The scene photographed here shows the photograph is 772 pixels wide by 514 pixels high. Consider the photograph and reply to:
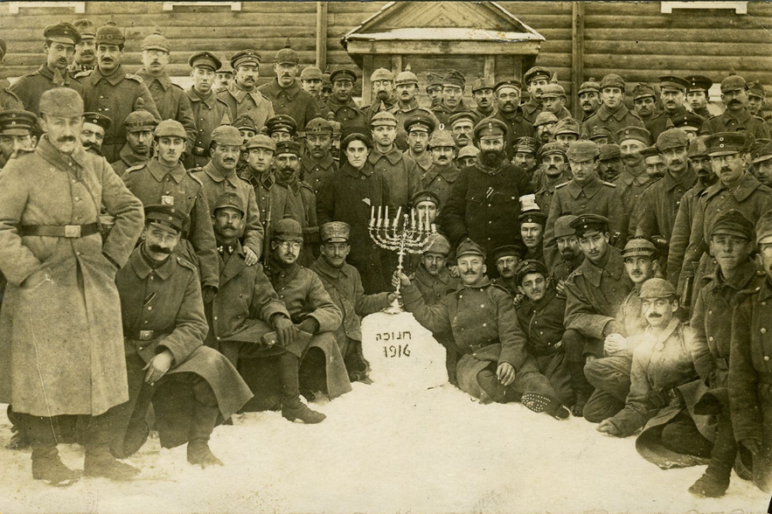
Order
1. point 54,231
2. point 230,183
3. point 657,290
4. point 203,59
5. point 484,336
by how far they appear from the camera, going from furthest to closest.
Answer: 1. point 203,59
2. point 484,336
3. point 230,183
4. point 657,290
5. point 54,231

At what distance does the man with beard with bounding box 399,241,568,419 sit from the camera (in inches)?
174

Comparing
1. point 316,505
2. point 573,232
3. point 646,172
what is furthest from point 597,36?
point 316,505

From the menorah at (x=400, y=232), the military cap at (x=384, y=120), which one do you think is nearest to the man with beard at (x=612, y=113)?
the military cap at (x=384, y=120)

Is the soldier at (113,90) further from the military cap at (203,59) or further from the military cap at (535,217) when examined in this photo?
the military cap at (535,217)

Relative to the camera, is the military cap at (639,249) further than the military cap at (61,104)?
Yes

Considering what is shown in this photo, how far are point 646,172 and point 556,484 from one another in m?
1.88

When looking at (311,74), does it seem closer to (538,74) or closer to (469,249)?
(538,74)

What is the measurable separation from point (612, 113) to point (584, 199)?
136cm

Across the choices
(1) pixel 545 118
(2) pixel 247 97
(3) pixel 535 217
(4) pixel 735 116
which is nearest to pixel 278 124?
(2) pixel 247 97

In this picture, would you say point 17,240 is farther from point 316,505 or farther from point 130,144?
point 316,505

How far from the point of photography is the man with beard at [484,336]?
4427mm

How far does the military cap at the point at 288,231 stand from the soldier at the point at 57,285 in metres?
0.90

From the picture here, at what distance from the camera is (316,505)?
14.0ft

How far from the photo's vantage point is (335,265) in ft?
15.2
